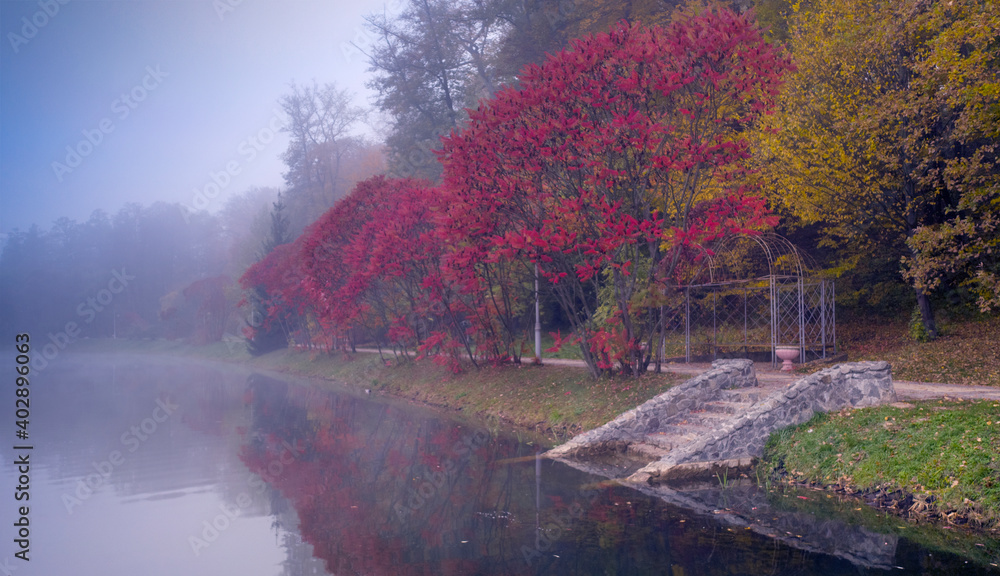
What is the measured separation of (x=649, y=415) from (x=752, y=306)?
11.2 metres

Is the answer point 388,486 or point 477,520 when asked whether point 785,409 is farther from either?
point 388,486

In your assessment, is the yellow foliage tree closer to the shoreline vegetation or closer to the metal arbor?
the metal arbor

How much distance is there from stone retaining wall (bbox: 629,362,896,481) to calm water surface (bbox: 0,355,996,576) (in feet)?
3.24

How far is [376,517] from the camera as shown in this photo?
817 centimetres

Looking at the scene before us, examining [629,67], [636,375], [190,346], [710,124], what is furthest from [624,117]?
[190,346]

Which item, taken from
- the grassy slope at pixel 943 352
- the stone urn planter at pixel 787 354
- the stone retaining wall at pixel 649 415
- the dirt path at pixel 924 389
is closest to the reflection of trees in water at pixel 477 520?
the stone retaining wall at pixel 649 415

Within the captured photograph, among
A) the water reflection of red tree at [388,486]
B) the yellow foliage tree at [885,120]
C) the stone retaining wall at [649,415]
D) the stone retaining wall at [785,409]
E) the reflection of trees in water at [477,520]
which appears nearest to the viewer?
the reflection of trees in water at [477,520]

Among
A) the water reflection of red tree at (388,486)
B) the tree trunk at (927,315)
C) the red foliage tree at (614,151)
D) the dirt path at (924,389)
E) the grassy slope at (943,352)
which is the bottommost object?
the water reflection of red tree at (388,486)

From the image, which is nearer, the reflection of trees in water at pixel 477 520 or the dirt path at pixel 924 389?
the reflection of trees in water at pixel 477 520

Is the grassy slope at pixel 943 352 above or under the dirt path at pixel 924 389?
above

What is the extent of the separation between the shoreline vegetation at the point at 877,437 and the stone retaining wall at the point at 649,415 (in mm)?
1172

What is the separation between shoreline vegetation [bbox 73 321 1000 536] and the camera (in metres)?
7.31

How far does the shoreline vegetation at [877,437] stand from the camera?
7309 millimetres

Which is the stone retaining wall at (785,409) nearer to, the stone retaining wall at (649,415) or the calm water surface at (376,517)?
the calm water surface at (376,517)
